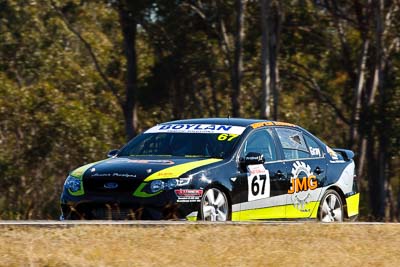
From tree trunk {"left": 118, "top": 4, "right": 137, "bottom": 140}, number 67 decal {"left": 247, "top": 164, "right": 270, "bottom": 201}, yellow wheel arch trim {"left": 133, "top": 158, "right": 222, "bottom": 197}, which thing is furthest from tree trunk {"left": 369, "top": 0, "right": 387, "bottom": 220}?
Answer: yellow wheel arch trim {"left": 133, "top": 158, "right": 222, "bottom": 197}

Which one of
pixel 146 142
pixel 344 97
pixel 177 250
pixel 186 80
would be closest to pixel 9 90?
pixel 186 80

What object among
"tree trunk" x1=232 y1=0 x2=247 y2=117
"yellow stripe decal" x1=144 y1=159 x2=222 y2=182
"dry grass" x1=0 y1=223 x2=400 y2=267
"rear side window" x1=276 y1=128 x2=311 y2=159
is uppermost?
"tree trunk" x1=232 y1=0 x2=247 y2=117

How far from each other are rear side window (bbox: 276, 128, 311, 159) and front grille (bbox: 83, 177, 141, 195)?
2.24 m

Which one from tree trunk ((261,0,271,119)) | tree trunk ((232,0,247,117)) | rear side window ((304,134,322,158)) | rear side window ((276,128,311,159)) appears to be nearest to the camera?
rear side window ((276,128,311,159))

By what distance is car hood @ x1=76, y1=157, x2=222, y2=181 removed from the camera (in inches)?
439

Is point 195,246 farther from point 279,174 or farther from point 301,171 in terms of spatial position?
point 301,171

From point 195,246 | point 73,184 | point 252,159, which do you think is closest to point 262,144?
point 252,159

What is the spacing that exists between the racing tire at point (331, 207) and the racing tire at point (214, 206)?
175 cm

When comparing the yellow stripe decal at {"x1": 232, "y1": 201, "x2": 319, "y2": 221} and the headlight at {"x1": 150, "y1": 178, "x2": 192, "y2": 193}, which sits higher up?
the headlight at {"x1": 150, "y1": 178, "x2": 192, "y2": 193}

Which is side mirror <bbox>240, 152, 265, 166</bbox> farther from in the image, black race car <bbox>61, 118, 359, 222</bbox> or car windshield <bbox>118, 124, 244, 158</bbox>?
car windshield <bbox>118, 124, 244, 158</bbox>

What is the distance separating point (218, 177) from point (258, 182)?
0.73m

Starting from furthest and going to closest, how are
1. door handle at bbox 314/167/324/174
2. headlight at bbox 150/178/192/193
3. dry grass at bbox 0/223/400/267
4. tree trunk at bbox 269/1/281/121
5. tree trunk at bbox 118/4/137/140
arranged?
1. tree trunk at bbox 118/4/137/140
2. tree trunk at bbox 269/1/281/121
3. door handle at bbox 314/167/324/174
4. headlight at bbox 150/178/192/193
5. dry grass at bbox 0/223/400/267

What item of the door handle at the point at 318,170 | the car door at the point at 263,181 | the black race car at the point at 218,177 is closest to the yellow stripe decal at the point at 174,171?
the black race car at the point at 218,177

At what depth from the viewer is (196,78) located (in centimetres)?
3500
